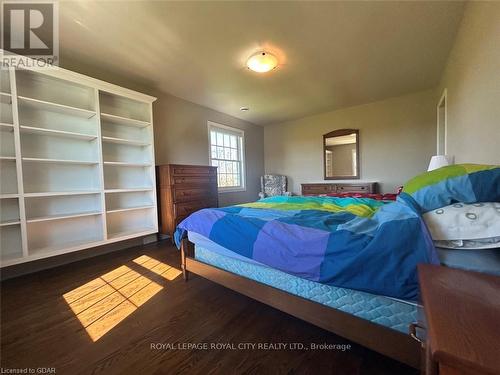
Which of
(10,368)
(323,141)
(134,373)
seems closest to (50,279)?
(10,368)

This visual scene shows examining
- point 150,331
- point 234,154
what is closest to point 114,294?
point 150,331

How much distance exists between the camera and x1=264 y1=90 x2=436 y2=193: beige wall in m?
3.63

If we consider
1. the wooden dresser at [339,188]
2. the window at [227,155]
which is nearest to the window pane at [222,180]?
the window at [227,155]

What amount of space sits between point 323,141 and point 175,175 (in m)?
3.33

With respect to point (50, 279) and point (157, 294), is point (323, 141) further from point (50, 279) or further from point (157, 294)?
point (50, 279)

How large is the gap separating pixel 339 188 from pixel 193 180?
303cm

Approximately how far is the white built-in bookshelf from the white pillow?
304cm

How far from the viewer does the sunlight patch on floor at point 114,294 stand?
1412mm

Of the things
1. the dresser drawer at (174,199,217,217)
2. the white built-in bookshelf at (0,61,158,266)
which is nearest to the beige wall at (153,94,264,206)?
the white built-in bookshelf at (0,61,158,266)

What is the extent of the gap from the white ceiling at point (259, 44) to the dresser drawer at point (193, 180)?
Result: 4.69 ft

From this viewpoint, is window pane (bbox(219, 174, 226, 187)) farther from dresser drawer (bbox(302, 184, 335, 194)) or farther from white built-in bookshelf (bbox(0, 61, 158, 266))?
dresser drawer (bbox(302, 184, 335, 194))

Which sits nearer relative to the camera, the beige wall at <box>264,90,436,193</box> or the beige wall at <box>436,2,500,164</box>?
the beige wall at <box>436,2,500,164</box>

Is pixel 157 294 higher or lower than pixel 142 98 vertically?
lower

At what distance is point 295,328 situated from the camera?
1.32m
